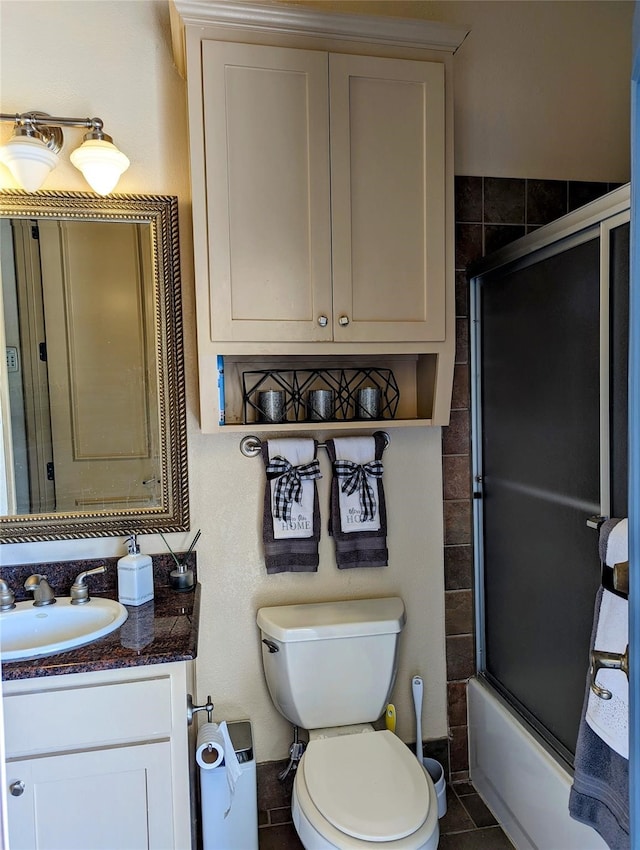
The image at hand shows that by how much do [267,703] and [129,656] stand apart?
777mm

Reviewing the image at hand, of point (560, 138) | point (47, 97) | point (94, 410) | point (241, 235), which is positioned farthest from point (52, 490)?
point (560, 138)

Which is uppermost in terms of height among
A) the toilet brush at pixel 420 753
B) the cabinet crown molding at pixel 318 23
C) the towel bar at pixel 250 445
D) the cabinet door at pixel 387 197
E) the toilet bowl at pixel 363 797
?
the cabinet crown molding at pixel 318 23

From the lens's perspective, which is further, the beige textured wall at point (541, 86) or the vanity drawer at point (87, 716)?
the beige textured wall at point (541, 86)

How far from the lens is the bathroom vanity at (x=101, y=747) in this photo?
1256 millimetres

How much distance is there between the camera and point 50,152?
157cm

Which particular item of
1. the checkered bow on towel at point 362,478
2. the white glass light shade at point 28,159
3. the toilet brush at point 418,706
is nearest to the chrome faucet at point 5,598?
the checkered bow on towel at point 362,478

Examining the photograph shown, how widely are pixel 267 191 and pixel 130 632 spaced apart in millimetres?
A: 1211

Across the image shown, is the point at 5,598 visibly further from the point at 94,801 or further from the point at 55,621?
the point at 94,801

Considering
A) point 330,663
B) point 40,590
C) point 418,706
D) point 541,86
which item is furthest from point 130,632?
point 541,86

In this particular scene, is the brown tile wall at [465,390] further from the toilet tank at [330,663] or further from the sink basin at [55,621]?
the sink basin at [55,621]

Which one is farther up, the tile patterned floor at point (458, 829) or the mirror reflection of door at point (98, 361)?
the mirror reflection of door at point (98, 361)

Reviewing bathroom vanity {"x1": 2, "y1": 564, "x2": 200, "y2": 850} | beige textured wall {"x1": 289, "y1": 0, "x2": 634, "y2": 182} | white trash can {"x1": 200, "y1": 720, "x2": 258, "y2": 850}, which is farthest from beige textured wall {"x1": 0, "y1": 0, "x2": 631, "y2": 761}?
bathroom vanity {"x1": 2, "y1": 564, "x2": 200, "y2": 850}

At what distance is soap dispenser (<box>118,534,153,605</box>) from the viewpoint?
62.8 inches

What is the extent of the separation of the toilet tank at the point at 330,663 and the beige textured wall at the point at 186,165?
0.14m
